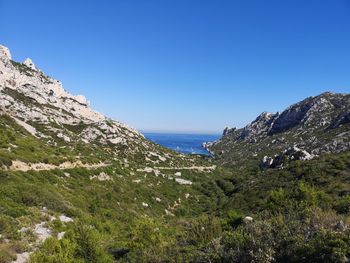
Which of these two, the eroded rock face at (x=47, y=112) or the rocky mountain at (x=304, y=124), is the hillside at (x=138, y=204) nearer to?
the eroded rock face at (x=47, y=112)

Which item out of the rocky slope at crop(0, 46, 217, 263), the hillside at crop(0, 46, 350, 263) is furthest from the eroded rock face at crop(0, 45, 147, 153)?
the hillside at crop(0, 46, 350, 263)

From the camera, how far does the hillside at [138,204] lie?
13.2 m

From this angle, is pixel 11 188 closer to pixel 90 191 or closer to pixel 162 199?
pixel 90 191

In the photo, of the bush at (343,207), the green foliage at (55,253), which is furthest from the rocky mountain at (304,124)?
the green foliage at (55,253)

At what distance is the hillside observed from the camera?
13203mm

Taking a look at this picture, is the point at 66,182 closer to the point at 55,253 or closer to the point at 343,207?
the point at 55,253

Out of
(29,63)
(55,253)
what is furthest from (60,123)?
(55,253)

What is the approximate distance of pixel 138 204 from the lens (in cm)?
4397

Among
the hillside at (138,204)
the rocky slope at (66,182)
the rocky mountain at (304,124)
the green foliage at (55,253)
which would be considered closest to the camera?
the green foliage at (55,253)

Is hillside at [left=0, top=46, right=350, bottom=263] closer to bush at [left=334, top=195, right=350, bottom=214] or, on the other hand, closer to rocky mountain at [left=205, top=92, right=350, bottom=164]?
bush at [left=334, top=195, right=350, bottom=214]

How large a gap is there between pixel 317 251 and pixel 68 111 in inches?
4061

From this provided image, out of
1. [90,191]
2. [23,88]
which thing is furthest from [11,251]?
[23,88]

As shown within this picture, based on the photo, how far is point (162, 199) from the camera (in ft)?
165

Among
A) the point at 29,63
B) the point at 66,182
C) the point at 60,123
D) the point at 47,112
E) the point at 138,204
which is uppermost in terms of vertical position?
the point at 29,63
